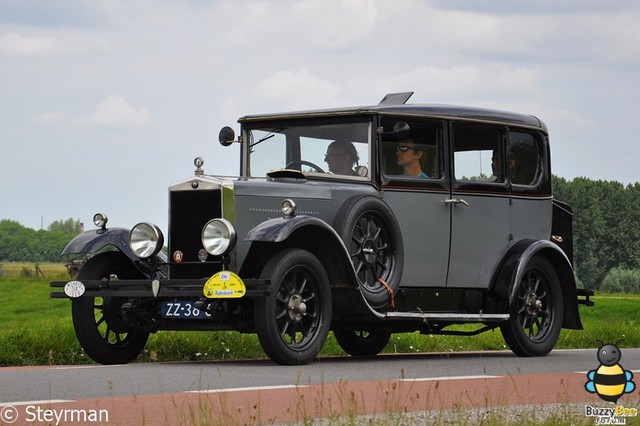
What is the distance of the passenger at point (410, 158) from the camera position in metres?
12.6

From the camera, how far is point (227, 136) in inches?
525

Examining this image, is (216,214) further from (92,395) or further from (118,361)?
(92,395)

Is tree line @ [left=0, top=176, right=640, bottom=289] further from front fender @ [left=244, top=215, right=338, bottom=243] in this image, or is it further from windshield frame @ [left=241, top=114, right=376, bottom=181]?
front fender @ [left=244, top=215, right=338, bottom=243]

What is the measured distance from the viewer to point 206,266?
11.3 metres

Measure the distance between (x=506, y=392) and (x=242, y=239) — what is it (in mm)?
3448

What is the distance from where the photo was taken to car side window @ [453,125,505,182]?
13133 mm

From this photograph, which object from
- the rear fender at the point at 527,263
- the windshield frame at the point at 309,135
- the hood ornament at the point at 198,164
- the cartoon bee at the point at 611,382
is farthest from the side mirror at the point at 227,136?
the cartoon bee at the point at 611,382

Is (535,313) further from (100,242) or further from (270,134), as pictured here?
(100,242)

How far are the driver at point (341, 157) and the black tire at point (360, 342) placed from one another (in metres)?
2.33

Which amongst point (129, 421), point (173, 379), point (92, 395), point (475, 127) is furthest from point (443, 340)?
point (129, 421)

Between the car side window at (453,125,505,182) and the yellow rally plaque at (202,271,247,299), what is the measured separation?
3.55m

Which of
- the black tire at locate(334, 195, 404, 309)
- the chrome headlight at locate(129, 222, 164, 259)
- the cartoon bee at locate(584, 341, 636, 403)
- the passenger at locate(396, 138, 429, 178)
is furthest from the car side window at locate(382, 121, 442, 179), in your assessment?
the cartoon bee at locate(584, 341, 636, 403)

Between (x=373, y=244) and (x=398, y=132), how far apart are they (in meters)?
1.13

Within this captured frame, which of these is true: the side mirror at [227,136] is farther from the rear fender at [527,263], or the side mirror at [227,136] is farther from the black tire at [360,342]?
the rear fender at [527,263]
